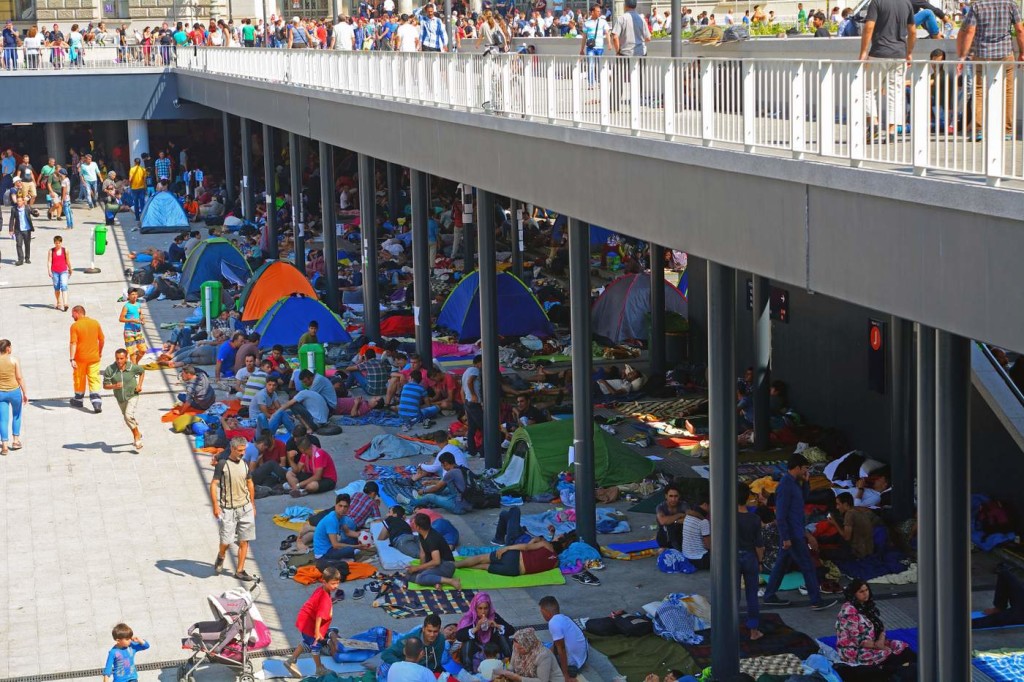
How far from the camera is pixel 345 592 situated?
1562 centimetres

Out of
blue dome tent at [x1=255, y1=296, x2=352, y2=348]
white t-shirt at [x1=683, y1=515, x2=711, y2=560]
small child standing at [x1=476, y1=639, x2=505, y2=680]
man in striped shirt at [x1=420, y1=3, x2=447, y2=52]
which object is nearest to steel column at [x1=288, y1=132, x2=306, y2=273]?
blue dome tent at [x1=255, y1=296, x2=352, y2=348]

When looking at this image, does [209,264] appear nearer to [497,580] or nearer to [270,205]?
[270,205]

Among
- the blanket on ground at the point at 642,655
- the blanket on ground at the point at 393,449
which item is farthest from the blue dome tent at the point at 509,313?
the blanket on ground at the point at 642,655

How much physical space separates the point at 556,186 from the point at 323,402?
742 cm

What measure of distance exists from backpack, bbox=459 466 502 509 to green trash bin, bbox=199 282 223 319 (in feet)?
37.1

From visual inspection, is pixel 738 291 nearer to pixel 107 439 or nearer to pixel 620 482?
pixel 620 482

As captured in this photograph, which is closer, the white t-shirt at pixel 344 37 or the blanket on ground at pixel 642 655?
the blanket on ground at pixel 642 655

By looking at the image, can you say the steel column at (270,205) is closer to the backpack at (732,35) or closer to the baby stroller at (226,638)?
the backpack at (732,35)

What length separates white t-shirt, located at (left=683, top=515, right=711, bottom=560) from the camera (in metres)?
16.0

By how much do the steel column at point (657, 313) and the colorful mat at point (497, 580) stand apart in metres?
9.27

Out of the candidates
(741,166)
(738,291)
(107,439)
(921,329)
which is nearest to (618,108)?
(741,166)

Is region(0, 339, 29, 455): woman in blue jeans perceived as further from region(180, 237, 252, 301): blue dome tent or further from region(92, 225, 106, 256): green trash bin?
region(92, 225, 106, 256): green trash bin

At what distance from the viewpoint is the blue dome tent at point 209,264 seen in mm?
33031

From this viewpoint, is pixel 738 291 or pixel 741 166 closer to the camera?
pixel 741 166
